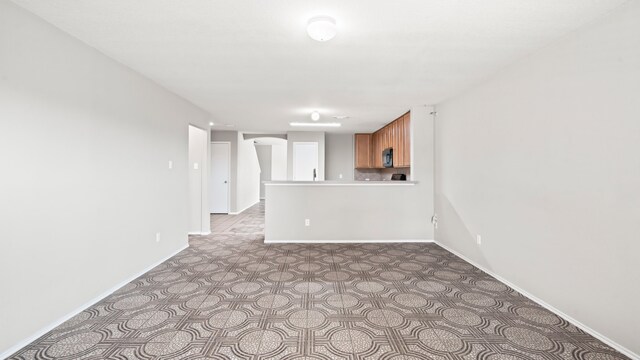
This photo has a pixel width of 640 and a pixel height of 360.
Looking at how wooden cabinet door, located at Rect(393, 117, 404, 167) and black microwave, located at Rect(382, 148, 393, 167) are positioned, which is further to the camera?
black microwave, located at Rect(382, 148, 393, 167)

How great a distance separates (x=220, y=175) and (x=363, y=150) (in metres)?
4.12

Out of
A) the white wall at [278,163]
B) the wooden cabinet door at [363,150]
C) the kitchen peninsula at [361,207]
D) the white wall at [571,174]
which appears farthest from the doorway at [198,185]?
the white wall at [278,163]

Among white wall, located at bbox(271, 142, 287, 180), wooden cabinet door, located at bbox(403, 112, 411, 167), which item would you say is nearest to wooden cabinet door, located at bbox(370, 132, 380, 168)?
wooden cabinet door, located at bbox(403, 112, 411, 167)

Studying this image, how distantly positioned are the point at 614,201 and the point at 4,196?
4.21 metres

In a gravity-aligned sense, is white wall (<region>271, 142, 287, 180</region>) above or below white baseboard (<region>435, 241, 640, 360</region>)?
above

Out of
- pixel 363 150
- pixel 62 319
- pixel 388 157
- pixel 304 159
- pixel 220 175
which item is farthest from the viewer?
pixel 363 150

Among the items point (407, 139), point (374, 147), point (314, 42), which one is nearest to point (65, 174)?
point (314, 42)

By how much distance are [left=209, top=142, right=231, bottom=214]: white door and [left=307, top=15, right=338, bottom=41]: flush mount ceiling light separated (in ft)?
20.3

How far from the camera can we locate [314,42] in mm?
2572

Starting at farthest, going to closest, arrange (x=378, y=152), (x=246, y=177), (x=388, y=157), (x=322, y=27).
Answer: (x=246, y=177) → (x=378, y=152) → (x=388, y=157) → (x=322, y=27)

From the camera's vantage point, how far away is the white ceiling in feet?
6.58

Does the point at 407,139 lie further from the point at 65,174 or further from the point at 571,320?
the point at 65,174

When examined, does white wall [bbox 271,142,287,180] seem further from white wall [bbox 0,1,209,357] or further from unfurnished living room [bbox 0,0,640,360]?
white wall [bbox 0,1,209,357]

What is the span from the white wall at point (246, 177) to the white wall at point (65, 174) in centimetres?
440
